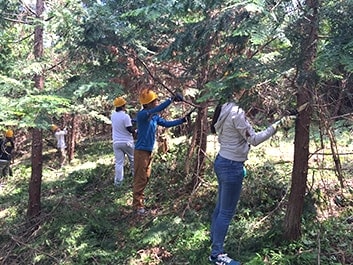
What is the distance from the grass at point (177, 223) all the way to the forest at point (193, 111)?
0.02 meters

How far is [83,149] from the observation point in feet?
50.8

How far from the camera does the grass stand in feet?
15.1

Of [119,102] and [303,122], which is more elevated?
[119,102]

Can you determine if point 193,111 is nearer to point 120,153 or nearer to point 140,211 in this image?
point 140,211

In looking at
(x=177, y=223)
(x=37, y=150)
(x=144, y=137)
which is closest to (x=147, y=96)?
(x=144, y=137)

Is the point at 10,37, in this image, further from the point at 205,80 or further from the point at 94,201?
the point at 205,80

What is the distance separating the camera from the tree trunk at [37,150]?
24.0ft

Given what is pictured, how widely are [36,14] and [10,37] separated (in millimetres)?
1533

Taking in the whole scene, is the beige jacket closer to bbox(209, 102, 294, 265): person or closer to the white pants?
bbox(209, 102, 294, 265): person

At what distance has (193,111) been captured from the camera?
19.8ft

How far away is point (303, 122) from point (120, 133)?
4.35 m

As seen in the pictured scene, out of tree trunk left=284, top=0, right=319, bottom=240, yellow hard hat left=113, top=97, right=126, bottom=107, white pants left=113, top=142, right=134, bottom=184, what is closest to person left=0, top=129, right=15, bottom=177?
white pants left=113, top=142, right=134, bottom=184

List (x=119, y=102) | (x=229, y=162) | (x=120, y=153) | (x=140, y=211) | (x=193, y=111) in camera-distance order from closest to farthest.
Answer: (x=229, y=162), (x=193, y=111), (x=140, y=211), (x=119, y=102), (x=120, y=153)

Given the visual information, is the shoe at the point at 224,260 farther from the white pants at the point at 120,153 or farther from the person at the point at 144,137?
the white pants at the point at 120,153
